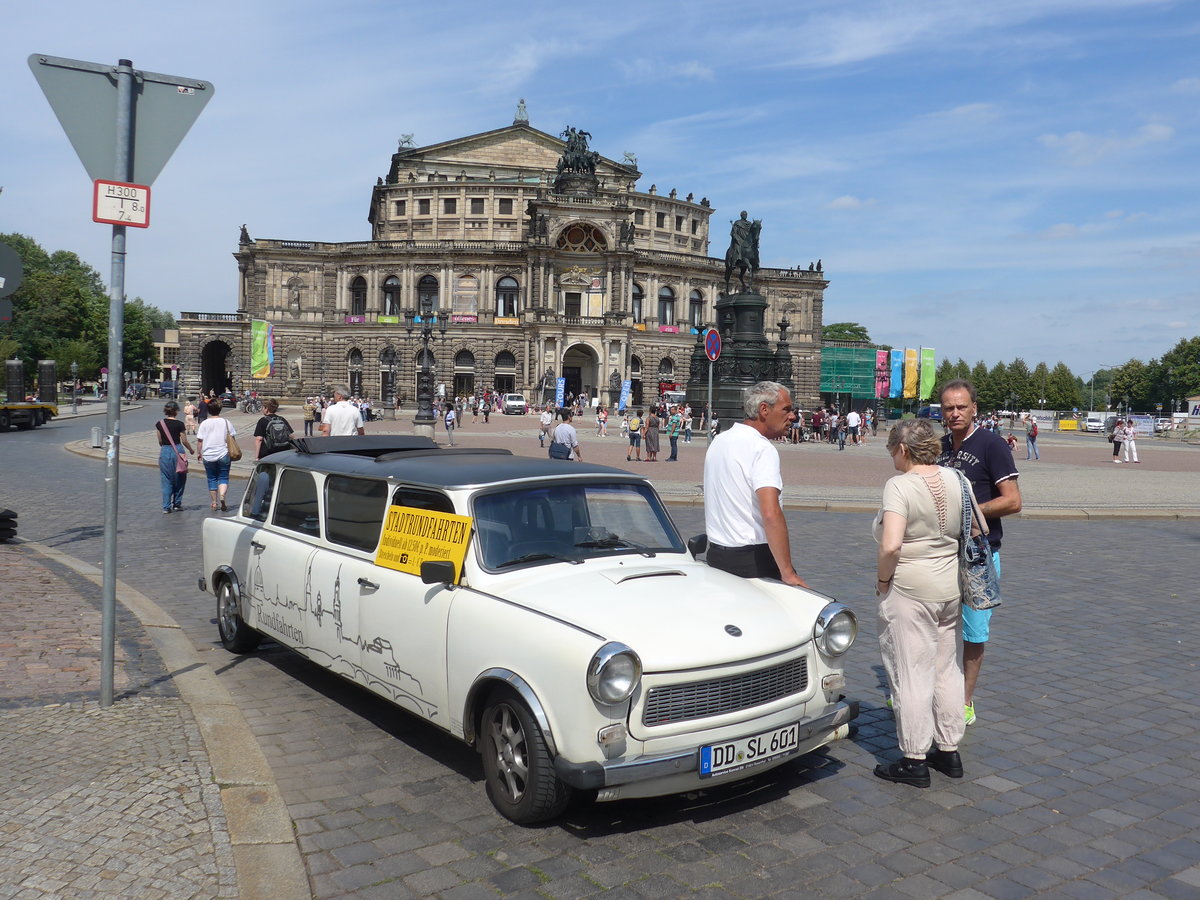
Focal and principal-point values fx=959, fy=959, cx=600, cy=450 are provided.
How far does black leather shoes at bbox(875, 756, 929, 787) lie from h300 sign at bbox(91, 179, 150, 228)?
16.1 feet

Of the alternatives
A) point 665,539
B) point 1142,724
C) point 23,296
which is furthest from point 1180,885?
point 23,296

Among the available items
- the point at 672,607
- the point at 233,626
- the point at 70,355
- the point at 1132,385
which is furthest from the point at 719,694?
the point at 1132,385

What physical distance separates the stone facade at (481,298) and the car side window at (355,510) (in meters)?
69.3

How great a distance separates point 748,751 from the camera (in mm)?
4230

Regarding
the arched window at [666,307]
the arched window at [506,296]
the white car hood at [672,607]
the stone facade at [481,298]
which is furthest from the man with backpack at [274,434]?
the arched window at [666,307]

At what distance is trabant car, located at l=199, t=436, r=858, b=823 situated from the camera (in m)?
4.03

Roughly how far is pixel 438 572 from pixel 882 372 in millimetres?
79602

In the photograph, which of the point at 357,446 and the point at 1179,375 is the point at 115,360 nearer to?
the point at 357,446

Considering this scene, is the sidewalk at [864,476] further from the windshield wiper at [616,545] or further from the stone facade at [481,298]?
the stone facade at [481,298]

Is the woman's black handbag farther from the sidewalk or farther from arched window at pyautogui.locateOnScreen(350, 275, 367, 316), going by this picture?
arched window at pyautogui.locateOnScreen(350, 275, 367, 316)

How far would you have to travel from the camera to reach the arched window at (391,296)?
8094 cm

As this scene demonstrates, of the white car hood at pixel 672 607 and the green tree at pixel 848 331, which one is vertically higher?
the green tree at pixel 848 331

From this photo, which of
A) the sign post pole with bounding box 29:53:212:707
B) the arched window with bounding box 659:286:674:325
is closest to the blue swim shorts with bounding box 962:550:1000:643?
the sign post pole with bounding box 29:53:212:707

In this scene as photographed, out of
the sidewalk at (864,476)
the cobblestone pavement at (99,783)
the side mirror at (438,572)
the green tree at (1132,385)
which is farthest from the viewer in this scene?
the green tree at (1132,385)
